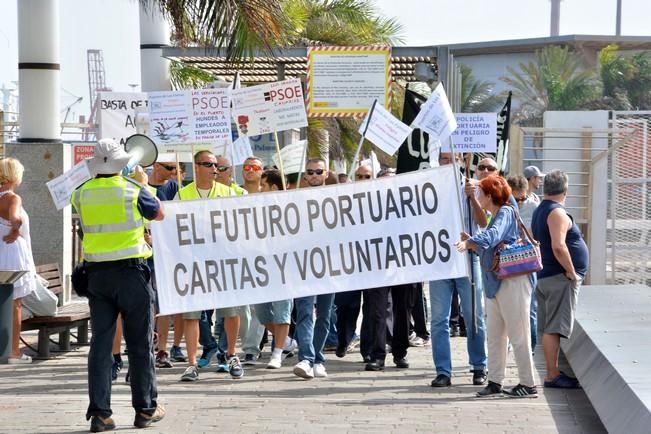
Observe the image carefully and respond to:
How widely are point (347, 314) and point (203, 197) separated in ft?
8.69

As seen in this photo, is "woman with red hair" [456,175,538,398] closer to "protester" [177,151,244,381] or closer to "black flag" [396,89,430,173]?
"protester" [177,151,244,381]

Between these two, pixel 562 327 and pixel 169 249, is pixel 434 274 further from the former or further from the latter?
pixel 169 249

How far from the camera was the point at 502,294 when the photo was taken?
1090 centimetres

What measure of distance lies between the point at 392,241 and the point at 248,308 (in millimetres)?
1730

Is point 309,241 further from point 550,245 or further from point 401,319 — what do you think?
point 550,245

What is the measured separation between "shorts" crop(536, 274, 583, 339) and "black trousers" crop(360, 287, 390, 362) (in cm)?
172

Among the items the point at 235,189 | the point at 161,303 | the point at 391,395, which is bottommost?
the point at 391,395

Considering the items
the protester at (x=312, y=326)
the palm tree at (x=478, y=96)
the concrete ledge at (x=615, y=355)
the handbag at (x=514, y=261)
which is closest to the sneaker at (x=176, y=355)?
the protester at (x=312, y=326)

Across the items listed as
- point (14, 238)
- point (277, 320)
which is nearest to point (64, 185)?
point (14, 238)

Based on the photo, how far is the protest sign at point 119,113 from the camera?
736 inches

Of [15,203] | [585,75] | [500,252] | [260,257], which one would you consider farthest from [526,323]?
[585,75]

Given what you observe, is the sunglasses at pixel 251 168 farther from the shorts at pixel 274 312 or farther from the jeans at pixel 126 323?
the jeans at pixel 126 323

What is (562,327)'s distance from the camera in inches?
456

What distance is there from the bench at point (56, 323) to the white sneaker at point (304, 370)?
8.69ft
